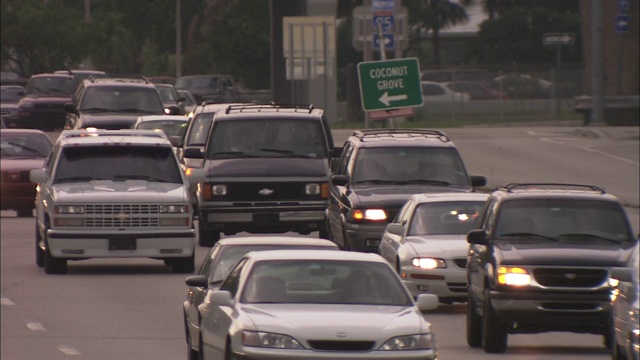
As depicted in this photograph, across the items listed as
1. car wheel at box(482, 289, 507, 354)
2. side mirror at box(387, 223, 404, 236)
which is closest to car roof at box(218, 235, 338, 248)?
car wheel at box(482, 289, 507, 354)

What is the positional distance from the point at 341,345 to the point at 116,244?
37.0 ft

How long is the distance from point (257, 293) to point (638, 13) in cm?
4521

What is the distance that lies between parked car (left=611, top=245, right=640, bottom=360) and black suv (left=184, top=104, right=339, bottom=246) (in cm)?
1180

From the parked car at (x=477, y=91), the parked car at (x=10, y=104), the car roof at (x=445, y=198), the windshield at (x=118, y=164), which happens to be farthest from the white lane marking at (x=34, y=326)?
the parked car at (x=477, y=91)

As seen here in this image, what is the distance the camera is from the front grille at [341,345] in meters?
11.0

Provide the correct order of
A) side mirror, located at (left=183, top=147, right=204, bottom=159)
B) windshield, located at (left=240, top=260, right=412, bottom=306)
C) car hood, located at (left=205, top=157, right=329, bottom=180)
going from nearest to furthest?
windshield, located at (left=240, top=260, right=412, bottom=306) < car hood, located at (left=205, top=157, right=329, bottom=180) < side mirror, located at (left=183, top=147, right=204, bottom=159)

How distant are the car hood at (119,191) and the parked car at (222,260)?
747 centimetres

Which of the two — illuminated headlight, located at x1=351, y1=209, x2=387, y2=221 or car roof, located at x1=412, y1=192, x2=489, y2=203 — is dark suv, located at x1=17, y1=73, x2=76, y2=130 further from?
car roof, located at x1=412, y1=192, x2=489, y2=203

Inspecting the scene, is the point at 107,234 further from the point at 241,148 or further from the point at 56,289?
the point at 241,148

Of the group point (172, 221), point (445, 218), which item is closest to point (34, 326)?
point (172, 221)

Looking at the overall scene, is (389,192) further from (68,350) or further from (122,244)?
(68,350)

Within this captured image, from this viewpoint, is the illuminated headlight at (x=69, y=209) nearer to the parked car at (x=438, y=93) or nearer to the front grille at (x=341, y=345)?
the front grille at (x=341, y=345)

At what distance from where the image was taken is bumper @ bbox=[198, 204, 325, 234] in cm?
2450

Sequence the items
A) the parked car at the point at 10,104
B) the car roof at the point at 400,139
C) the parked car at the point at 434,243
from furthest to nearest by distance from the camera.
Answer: the parked car at the point at 10,104, the car roof at the point at 400,139, the parked car at the point at 434,243
